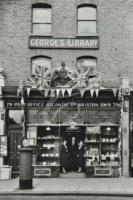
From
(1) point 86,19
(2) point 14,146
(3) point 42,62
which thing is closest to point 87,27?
(1) point 86,19

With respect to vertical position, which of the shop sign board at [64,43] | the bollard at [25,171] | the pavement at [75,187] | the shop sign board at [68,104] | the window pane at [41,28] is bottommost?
the pavement at [75,187]

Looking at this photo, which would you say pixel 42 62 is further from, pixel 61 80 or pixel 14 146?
pixel 14 146

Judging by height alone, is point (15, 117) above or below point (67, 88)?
below

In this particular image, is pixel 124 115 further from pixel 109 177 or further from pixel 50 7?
pixel 50 7

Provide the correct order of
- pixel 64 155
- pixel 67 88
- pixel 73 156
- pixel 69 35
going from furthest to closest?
pixel 69 35
pixel 73 156
pixel 64 155
pixel 67 88

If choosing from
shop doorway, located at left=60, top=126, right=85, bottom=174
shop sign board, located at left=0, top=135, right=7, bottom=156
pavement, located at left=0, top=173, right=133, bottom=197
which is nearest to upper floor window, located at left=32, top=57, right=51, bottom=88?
shop doorway, located at left=60, top=126, right=85, bottom=174

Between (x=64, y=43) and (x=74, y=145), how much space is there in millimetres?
5498

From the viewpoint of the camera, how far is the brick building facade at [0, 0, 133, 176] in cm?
2381

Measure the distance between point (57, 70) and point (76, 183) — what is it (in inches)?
250

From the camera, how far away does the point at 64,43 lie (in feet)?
78.4

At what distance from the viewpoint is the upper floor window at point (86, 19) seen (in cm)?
2423

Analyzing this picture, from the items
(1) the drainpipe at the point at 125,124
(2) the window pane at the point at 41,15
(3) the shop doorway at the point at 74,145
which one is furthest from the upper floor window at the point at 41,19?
(3) the shop doorway at the point at 74,145

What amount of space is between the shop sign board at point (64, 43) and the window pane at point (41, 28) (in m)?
0.47

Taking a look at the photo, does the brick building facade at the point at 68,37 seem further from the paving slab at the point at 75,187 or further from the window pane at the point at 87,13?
the paving slab at the point at 75,187
